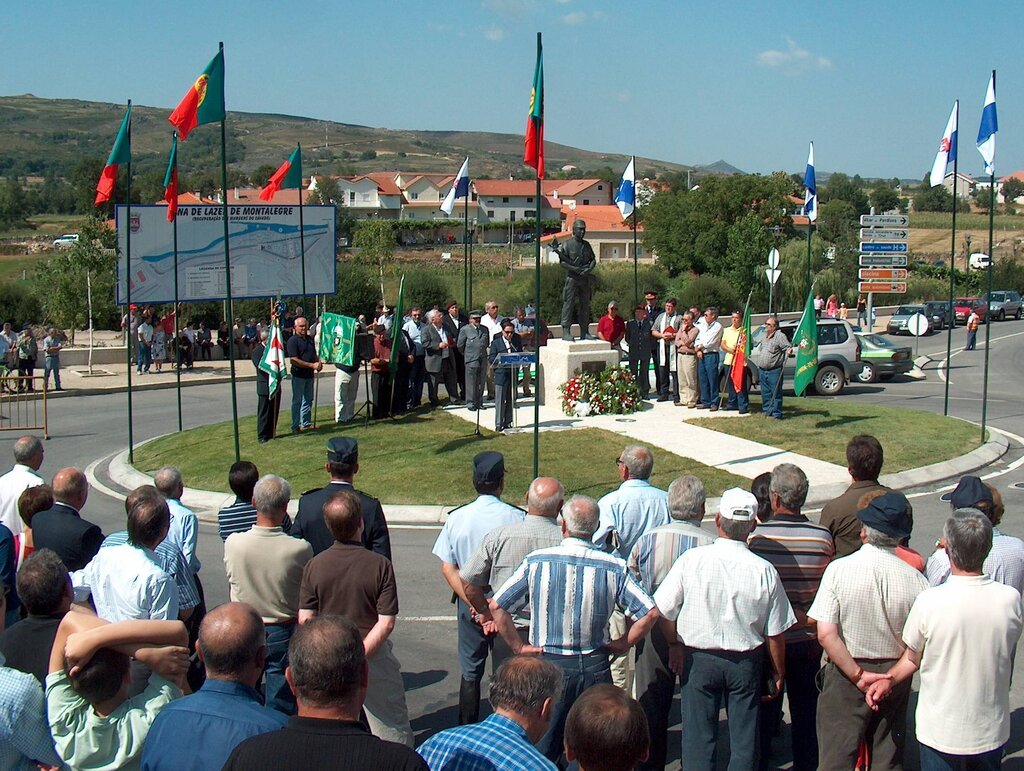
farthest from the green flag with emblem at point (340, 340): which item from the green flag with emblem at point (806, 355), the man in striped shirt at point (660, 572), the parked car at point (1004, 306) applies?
the parked car at point (1004, 306)

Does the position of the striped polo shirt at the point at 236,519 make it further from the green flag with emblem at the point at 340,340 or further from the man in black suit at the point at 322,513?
the green flag with emblem at the point at 340,340

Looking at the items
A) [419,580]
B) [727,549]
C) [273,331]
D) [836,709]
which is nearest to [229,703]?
[727,549]

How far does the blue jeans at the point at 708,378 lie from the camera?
1834 centimetres

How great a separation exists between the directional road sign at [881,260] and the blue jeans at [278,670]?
97.6ft

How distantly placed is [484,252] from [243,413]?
85.0 metres

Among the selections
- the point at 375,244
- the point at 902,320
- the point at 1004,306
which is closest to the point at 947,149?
the point at 902,320

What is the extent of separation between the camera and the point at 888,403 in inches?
889

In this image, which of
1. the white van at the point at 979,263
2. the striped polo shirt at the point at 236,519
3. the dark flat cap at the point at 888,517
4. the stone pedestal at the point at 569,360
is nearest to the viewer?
the dark flat cap at the point at 888,517

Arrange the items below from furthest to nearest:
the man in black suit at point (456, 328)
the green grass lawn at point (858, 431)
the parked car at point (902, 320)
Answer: the parked car at point (902, 320), the man in black suit at point (456, 328), the green grass lawn at point (858, 431)

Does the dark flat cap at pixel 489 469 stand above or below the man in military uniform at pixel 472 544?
above

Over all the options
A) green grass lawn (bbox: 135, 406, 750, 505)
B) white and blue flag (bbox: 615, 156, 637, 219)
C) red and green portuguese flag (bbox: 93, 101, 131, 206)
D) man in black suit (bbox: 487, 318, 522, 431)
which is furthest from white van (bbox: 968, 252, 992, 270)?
red and green portuguese flag (bbox: 93, 101, 131, 206)

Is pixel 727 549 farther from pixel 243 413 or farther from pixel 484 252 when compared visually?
pixel 484 252

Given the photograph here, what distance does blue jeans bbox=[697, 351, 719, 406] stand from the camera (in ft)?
60.2

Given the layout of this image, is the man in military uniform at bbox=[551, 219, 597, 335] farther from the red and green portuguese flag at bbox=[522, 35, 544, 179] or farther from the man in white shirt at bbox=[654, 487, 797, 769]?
the man in white shirt at bbox=[654, 487, 797, 769]
